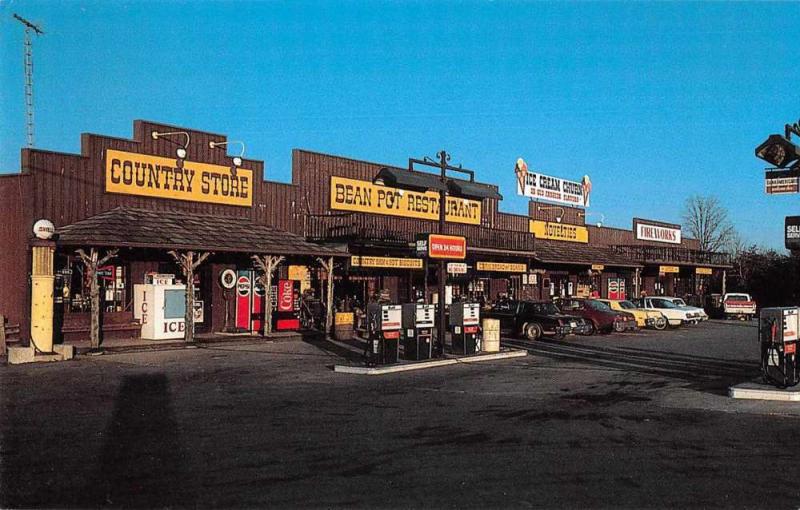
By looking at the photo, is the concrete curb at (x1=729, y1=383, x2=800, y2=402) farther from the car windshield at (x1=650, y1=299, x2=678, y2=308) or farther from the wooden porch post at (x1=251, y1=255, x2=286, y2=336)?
the car windshield at (x1=650, y1=299, x2=678, y2=308)

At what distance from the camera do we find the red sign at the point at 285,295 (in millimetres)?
28656

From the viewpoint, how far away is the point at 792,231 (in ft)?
49.4

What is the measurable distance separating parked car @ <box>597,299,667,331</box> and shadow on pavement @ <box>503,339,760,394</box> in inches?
371

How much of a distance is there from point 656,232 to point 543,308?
34127 mm

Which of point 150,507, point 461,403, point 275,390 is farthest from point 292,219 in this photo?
point 150,507

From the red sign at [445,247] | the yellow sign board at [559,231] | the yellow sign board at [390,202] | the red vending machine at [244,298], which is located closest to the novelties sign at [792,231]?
the red sign at [445,247]

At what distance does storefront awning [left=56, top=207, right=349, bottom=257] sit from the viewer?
2078cm

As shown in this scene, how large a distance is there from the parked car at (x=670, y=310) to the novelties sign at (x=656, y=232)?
19.4m

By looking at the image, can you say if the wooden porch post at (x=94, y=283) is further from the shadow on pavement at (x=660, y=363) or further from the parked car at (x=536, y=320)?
the parked car at (x=536, y=320)

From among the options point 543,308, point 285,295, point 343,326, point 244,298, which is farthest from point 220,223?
point 543,308

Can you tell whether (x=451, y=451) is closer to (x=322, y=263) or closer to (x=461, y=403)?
(x=461, y=403)

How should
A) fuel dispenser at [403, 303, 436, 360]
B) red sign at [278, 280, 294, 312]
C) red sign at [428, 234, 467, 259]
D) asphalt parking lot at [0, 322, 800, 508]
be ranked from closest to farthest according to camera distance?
asphalt parking lot at [0, 322, 800, 508] → fuel dispenser at [403, 303, 436, 360] → red sign at [428, 234, 467, 259] → red sign at [278, 280, 294, 312]

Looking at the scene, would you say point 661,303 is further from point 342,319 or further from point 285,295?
point 285,295

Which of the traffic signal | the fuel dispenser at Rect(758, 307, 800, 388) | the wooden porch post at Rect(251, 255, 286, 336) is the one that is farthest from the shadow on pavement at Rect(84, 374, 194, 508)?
the wooden porch post at Rect(251, 255, 286, 336)
